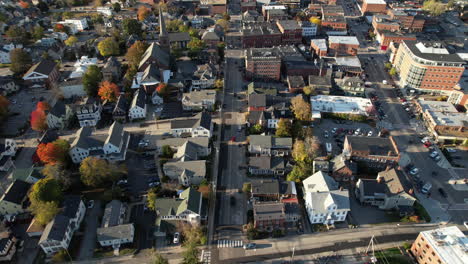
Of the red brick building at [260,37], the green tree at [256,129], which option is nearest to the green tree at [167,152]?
the green tree at [256,129]

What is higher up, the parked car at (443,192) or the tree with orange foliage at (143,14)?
the tree with orange foliage at (143,14)

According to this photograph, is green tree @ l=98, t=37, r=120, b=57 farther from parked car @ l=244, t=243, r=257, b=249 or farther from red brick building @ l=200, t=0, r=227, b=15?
parked car @ l=244, t=243, r=257, b=249

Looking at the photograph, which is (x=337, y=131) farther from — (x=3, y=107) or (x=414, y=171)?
(x=3, y=107)

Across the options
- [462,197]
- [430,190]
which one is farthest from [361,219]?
[462,197]

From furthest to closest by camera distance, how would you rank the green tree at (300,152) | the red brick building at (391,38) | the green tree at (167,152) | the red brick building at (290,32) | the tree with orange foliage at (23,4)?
Result: the tree with orange foliage at (23,4), the red brick building at (290,32), the red brick building at (391,38), the green tree at (167,152), the green tree at (300,152)

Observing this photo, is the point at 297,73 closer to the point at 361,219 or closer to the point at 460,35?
the point at 361,219

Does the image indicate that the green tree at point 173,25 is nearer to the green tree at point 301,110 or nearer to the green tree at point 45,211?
the green tree at point 301,110

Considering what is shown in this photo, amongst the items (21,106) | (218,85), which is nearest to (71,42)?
(21,106)

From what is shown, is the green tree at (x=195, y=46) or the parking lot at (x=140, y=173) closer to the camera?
the parking lot at (x=140, y=173)
